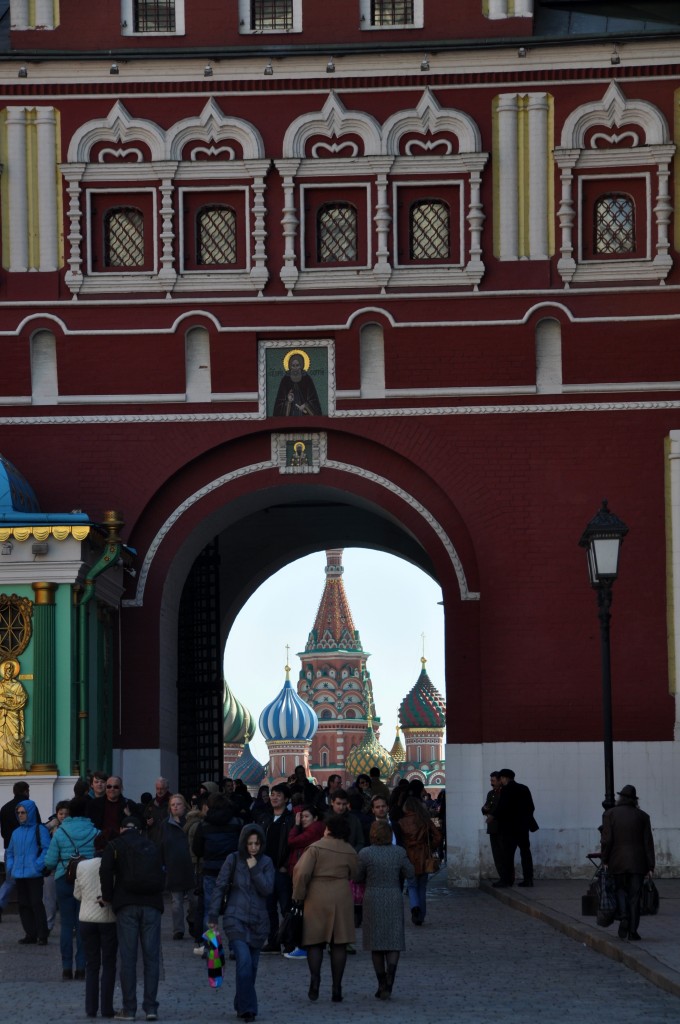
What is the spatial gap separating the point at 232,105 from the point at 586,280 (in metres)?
4.69

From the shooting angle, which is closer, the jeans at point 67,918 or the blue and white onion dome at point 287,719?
the jeans at point 67,918

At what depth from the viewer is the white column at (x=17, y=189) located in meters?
25.5

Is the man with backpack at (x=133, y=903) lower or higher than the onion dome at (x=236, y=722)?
lower

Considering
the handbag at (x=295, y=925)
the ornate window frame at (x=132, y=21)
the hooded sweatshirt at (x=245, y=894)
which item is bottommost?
the handbag at (x=295, y=925)

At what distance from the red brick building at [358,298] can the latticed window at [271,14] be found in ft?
1.61

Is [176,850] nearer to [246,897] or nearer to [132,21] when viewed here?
[246,897]

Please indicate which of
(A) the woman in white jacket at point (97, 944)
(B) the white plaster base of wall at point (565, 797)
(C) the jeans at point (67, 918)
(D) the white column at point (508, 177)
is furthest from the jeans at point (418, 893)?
(D) the white column at point (508, 177)

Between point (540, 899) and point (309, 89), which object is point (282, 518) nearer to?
point (309, 89)

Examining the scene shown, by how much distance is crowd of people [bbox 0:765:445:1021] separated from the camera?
1342cm

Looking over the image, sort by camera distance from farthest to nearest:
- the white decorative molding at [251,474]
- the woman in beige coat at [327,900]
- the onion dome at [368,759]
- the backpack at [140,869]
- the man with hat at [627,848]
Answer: the onion dome at [368,759], the white decorative molding at [251,474], the man with hat at [627,848], the woman in beige coat at [327,900], the backpack at [140,869]

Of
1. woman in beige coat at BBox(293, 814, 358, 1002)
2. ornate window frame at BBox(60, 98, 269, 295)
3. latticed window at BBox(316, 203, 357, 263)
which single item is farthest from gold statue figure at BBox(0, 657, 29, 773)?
woman in beige coat at BBox(293, 814, 358, 1002)

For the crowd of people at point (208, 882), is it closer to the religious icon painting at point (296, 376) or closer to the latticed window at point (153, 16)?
the religious icon painting at point (296, 376)

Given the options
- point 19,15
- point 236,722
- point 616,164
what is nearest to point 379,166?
point 616,164

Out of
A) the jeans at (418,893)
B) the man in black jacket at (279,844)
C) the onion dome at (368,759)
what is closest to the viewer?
the man in black jacket at (279,844)
